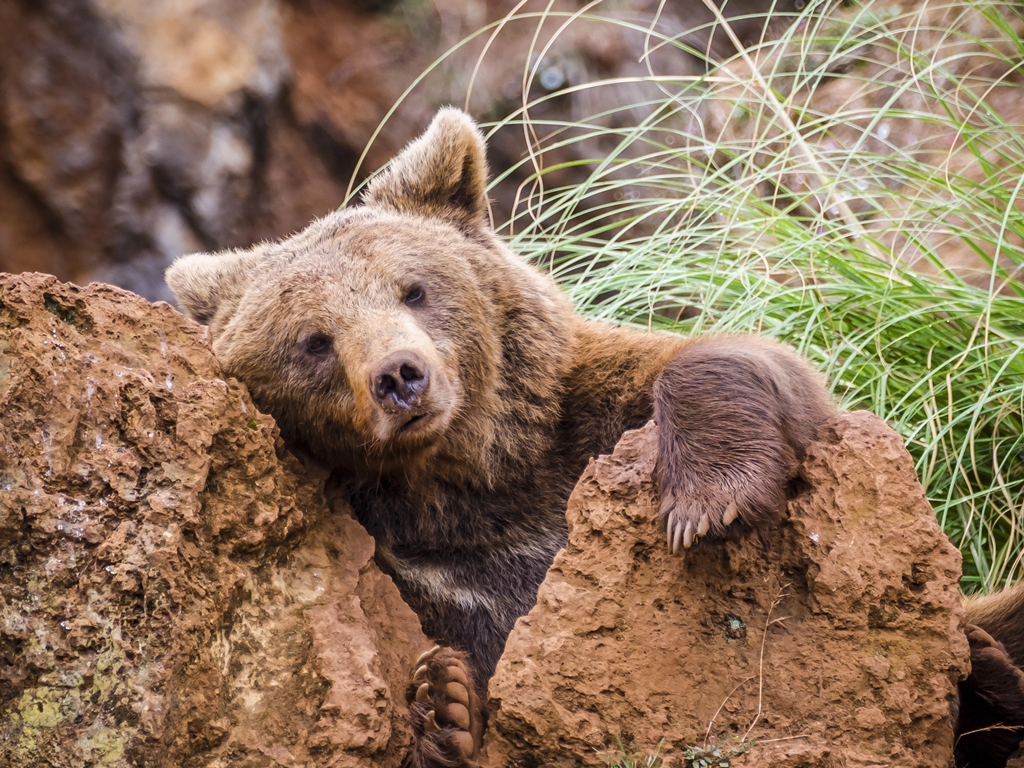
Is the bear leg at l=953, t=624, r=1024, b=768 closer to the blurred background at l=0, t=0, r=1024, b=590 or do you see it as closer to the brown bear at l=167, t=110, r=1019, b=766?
the brown bear at l=167, t=110, r=1019, b=766

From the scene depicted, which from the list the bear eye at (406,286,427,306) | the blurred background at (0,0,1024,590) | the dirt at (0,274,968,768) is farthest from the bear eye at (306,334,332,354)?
the blurred background at (0,0,1024,590)

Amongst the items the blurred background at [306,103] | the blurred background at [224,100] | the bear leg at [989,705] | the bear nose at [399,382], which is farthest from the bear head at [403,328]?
the blurred background at [224,100]

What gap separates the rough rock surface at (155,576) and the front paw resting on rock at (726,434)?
894 millimetres

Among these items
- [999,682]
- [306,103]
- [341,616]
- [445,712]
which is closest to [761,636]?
[999,682]

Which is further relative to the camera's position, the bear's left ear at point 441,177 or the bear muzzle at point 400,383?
the bear's left ear at point 441,177

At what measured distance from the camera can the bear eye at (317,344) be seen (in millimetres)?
3363

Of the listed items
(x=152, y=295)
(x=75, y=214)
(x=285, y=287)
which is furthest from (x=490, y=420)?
(x=75, y=214)

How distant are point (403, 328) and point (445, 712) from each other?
110cm

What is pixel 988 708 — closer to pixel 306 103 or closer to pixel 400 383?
pixel 400 383

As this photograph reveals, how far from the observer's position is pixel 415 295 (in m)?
3.48

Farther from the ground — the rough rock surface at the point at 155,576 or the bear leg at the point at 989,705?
the rough rock surface at the point at 155,576

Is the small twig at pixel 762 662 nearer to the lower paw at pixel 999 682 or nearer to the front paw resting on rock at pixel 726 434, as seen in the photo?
the front paw resting on rock at pixel 726 434

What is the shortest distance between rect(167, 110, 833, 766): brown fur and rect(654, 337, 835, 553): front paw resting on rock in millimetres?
29

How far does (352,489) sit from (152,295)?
6422 millimetres
